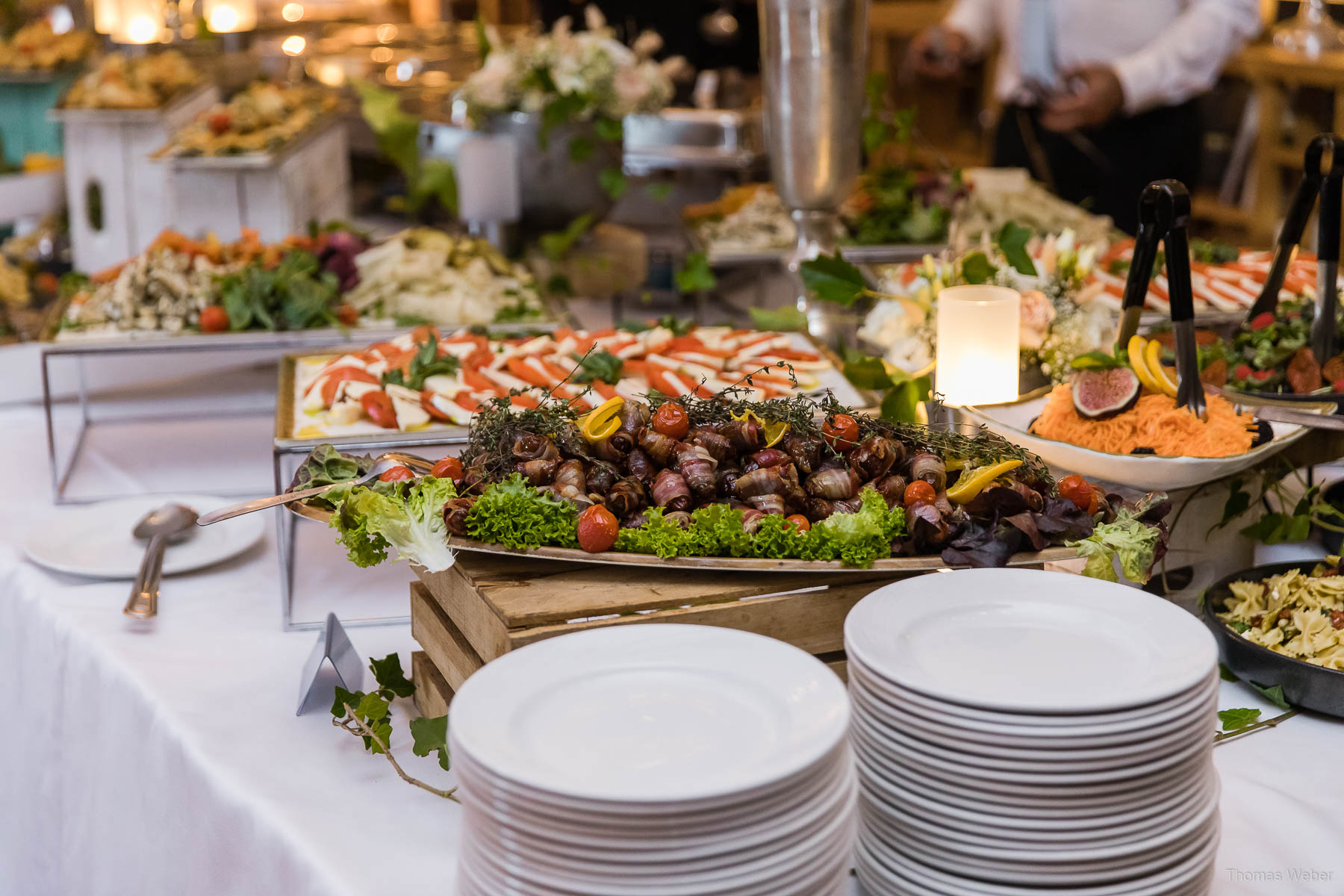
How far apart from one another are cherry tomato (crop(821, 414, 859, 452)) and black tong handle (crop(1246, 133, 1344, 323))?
30.7 inches

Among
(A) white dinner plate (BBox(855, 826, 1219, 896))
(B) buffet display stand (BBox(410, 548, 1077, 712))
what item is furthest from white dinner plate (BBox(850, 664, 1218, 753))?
(B) buffet display stand (BBox(410, 548, 1077, 712))

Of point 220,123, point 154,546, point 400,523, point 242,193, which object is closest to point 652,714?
point 400,523

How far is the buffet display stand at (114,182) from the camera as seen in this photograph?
3.25 metres

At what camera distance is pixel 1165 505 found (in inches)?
46.1

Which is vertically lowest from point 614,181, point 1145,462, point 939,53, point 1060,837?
point 1060,837

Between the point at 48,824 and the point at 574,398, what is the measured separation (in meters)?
0.84

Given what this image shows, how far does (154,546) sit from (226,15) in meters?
4.04

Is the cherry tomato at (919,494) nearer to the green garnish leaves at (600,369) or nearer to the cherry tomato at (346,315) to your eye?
the green garnish leaves at (600,369)

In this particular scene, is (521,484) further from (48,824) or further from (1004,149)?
(1004,149)

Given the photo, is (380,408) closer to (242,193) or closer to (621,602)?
(621,602)

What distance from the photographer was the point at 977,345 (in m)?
1.46

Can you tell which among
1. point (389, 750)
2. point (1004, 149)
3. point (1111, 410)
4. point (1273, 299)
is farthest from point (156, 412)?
point (1004, 149)

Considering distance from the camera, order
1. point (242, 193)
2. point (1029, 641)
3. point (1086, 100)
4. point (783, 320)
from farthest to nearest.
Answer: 1. point (1086, 100)
2. point (242, 193)
3. point (783, 320)
4. point (1029, 641)

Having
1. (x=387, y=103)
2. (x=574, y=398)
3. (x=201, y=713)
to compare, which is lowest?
(x=201, y=713)
